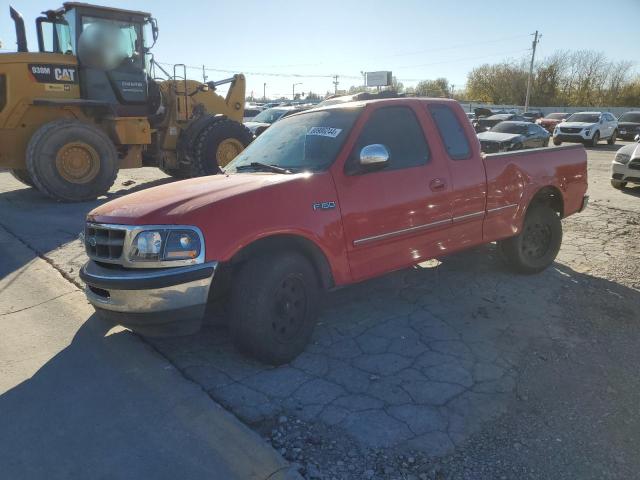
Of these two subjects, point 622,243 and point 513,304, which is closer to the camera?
point 513,304

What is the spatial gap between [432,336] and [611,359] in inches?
51.1

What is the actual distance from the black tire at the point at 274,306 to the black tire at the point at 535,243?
269 cm

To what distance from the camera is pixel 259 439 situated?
2.67 meters

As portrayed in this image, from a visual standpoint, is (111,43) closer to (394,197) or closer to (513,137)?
(394,197)

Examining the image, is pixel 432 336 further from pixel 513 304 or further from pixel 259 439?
pixel 259 439

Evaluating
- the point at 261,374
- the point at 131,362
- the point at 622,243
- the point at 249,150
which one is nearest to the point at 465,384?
the point at 261,374

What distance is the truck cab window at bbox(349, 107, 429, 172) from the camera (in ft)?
13.0

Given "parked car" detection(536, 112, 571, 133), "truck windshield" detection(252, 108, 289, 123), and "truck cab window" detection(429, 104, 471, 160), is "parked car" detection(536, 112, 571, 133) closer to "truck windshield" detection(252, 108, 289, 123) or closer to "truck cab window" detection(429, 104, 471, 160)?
"truck windshield" detection(252, 108, 289, 123)

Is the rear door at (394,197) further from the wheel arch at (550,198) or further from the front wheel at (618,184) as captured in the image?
the front wheel at (618,184)

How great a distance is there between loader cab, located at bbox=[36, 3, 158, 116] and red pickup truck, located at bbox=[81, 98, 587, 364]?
21.4ft

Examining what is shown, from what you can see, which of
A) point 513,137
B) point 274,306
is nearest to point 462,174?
point 274,306

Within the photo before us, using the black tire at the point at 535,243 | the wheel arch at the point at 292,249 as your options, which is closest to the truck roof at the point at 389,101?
the wheel arch at the point at 292,249

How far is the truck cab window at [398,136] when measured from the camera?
13.0 feet

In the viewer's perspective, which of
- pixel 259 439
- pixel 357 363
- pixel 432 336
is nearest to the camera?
pixel 259 439
